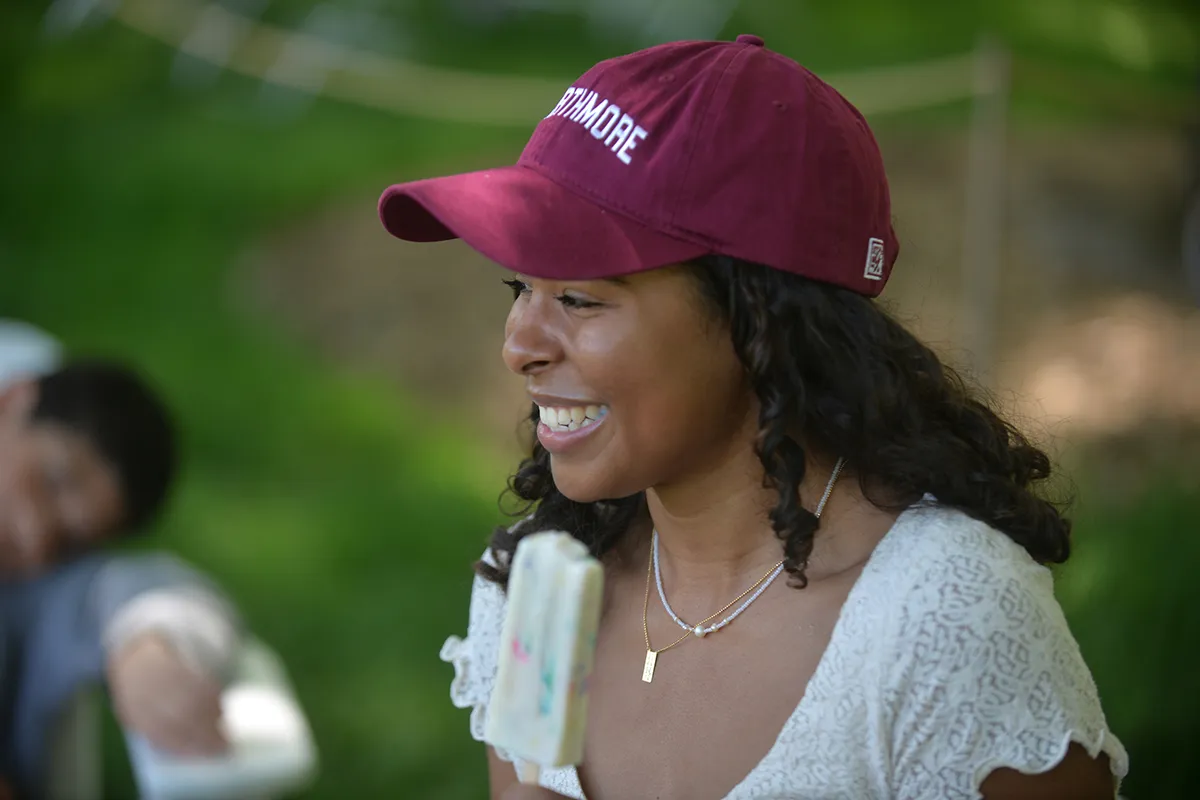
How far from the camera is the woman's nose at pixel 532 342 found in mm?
1584

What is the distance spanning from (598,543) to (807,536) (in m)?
0.40

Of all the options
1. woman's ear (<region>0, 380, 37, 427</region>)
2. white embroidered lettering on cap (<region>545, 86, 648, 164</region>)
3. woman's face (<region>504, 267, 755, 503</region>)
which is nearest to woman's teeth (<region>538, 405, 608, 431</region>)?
woman's face (<region>504, 267, 755, 503</region>)

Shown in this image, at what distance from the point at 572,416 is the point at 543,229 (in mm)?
228

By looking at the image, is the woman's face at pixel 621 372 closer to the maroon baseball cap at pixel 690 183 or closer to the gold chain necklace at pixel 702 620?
the maroon baseball cap at pixel 690 183

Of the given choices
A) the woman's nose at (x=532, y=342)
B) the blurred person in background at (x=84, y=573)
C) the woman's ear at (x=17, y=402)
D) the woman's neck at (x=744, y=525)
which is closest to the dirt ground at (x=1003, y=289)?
the woman's neck at (x=744, y=525)

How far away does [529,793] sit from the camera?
1.64 meters

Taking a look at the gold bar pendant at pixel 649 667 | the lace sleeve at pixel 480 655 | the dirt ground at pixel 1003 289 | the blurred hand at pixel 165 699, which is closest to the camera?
the gold bar pendant at pixel 649 667

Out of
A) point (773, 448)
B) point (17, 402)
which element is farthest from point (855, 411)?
point (17, 402)

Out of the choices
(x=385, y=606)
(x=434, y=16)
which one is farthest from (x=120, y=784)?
(x=434, y=16)

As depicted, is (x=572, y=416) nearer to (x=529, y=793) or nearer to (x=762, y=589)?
(x=762, y=589)

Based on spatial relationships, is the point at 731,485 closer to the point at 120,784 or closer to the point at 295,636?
the point at 120,784

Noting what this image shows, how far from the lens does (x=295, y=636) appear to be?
14.1ft

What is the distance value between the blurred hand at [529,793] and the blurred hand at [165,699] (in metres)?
1.26

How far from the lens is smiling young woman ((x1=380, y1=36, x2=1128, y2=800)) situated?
1492 mm
